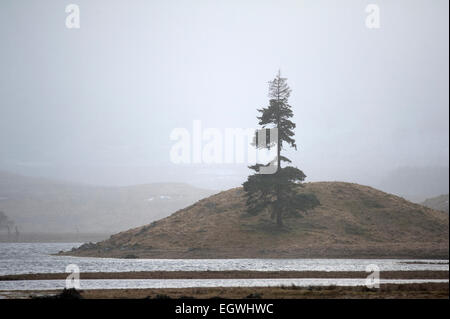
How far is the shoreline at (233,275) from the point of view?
4953cm

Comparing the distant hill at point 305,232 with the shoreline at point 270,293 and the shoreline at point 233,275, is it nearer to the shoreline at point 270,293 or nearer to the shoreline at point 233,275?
the shoreline at point 233,275

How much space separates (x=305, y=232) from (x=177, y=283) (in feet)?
143

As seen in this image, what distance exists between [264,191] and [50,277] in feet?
136

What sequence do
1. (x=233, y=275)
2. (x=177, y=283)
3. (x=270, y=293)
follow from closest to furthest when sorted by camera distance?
(x=270, y=293) < (x=177, y=283) < (x=233, y=275)

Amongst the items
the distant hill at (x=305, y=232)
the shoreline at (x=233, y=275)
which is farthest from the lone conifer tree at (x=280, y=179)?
the shoreline at (x=233, y=275)

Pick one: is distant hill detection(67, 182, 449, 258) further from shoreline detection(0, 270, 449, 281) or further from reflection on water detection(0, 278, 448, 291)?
reflection on water detection(0, 278, 448, 291)

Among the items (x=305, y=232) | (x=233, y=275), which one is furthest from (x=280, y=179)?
(x=233, y=275)

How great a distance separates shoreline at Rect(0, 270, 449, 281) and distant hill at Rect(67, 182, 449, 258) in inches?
930

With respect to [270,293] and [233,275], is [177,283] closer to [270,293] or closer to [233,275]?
[233,275]

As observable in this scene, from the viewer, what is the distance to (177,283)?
45.3m

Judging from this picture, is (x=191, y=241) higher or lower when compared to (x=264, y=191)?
lower
